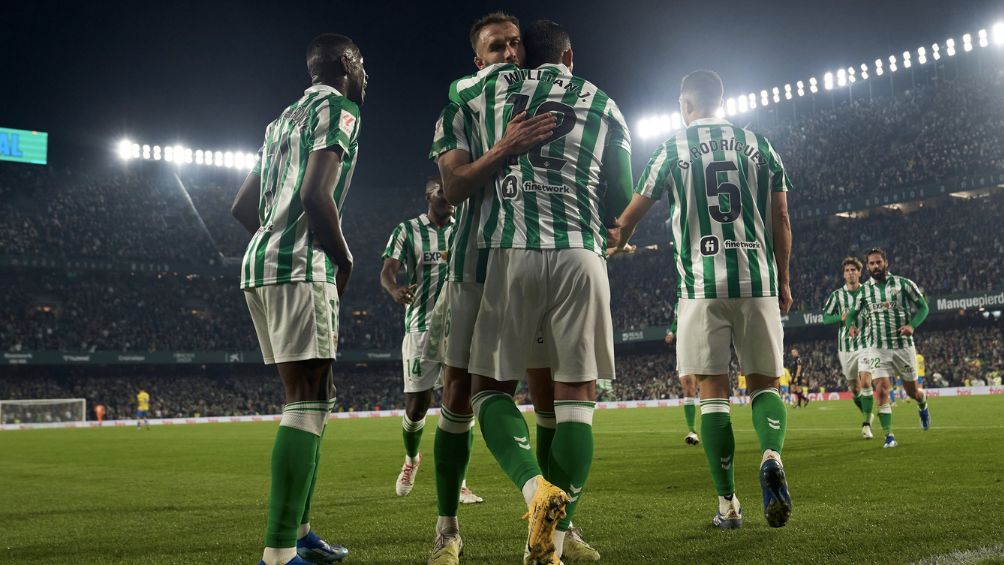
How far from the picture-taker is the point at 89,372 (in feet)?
147

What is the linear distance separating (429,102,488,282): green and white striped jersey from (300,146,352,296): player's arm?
0.48 meters

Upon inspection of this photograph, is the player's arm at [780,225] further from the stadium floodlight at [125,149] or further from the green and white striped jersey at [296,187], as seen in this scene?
the stadium floodlight at [125,149]

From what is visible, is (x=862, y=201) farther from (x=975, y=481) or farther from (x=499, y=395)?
(x=499, y=395)

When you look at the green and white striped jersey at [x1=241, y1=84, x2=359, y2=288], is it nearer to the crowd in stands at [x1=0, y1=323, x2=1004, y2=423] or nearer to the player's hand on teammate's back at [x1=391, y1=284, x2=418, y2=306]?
the player's hand on teammate's back at [x1=391, y1=284, x2=418, y2=306]

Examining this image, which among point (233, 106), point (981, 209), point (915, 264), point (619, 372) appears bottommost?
point (619, 372)

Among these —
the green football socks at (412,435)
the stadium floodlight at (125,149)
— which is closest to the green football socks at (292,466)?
the green football socks at (412,435)

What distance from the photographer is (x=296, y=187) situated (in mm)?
3879

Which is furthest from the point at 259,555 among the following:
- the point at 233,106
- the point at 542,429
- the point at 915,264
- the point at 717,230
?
the point at 233,106

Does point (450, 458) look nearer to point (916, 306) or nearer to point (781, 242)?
point (781, 242)

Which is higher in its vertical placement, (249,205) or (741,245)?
(249,205)

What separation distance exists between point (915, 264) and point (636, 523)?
37369mm

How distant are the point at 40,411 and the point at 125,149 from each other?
19448mm

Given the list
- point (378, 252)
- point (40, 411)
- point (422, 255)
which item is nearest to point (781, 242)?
point (422, 255)

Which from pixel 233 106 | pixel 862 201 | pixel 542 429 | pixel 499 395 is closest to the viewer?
pixel 499 395
